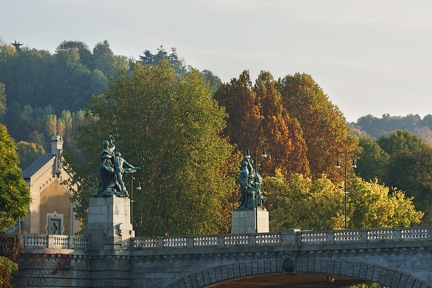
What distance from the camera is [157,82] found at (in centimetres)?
11612

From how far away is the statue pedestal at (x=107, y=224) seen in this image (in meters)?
88.0

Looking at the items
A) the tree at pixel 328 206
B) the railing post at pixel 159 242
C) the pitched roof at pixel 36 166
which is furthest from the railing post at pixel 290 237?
the pitched roof at pixel 36 166

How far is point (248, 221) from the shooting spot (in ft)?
306

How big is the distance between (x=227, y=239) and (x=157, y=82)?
32.3 meters

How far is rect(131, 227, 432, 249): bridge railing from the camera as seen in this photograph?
80938mm

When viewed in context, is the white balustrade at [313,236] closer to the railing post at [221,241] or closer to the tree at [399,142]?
the railing post at [221,241]

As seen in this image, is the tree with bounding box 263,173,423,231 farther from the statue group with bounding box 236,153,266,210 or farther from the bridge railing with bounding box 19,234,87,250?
the bridge railing with bounding box 19,234,87,250

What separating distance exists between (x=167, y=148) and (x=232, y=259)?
27.8 meters

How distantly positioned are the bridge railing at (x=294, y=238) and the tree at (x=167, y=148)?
21252 mm

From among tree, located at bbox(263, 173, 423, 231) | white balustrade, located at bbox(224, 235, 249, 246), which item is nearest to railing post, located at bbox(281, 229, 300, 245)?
white balustrade, located at bbox(224, 235, 249, 246)

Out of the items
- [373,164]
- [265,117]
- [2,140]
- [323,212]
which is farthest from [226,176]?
[373,164]

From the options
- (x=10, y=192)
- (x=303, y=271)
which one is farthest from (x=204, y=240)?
(x=10, y=192)

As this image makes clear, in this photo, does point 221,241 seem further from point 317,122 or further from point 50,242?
point 317,122

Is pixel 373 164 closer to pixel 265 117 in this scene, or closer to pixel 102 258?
pixel 265 117
